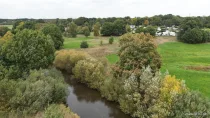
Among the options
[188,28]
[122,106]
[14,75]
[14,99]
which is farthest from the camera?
[188,28]

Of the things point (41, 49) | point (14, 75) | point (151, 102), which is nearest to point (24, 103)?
point (14, 75)

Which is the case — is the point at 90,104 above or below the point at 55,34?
below

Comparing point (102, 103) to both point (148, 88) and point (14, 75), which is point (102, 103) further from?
point (14, 75)

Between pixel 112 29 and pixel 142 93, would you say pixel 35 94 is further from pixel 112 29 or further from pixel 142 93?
pixel 112 29

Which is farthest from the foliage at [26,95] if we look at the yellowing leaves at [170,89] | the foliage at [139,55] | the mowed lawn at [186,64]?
the mowed lawn at [186,64]

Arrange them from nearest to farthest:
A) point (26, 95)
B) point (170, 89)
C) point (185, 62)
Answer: point (170, 89) < point (26, 95) < point (185, 62)

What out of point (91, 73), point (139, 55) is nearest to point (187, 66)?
point (91, 73)

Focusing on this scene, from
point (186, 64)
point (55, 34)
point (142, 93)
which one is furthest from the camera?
point (55, 34)
